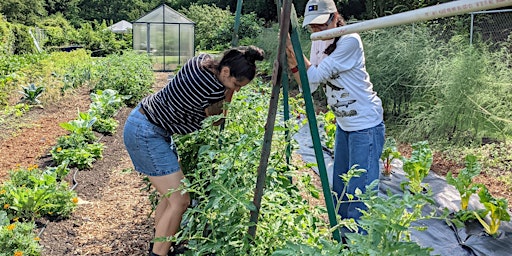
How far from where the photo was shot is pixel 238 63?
2617 mm

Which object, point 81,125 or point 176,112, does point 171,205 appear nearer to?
point 176,112

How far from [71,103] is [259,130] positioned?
754 centimetres

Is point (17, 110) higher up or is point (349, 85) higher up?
point (349, 85)

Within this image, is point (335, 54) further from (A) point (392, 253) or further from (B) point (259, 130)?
(A) point (392, 253)

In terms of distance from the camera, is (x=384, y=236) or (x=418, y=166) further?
(x=418, y=166)

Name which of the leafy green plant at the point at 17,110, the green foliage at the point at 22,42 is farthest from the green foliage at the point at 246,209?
the green foliage at the point at 22,42

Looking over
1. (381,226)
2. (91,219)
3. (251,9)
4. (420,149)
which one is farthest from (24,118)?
(251,9)

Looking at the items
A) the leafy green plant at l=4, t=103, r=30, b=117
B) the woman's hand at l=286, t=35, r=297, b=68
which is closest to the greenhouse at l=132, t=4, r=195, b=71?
the leafy green plant at l=4, t=103, r=30, b=117

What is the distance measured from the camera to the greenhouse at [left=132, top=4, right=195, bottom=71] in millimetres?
17984

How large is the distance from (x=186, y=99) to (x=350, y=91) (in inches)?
37.3

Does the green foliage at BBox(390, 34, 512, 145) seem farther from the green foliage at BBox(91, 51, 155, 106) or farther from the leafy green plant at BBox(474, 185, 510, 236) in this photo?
the green foliage at BBox(91, 51, 155, 106)

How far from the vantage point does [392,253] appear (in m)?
1.38

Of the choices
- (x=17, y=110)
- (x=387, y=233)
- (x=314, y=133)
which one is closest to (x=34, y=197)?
(x=314, y=133)

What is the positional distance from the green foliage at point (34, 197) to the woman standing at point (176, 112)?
1306 millimetres
